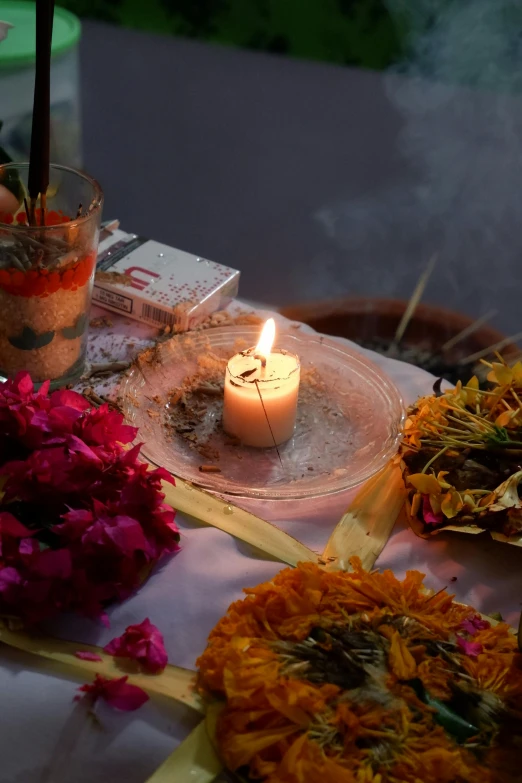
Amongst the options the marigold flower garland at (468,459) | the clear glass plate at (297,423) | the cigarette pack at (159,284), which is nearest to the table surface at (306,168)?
the cigarette pack at (159,284)

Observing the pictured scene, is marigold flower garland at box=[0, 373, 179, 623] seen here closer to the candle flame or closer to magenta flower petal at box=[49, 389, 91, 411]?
magenta flower petal at box=[49, 389, 91, 411]

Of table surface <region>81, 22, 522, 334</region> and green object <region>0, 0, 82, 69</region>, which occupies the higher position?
green object <region>0, 0, 82, 69</region>

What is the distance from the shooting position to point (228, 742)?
0.48m

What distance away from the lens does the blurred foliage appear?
1.46 metres

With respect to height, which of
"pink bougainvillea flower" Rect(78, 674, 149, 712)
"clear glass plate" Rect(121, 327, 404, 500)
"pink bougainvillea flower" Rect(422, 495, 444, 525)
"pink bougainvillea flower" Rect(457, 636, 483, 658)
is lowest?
"clear glass plate" Rect(121, 327, 404, 500)

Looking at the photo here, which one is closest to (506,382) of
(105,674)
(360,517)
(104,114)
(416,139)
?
(360,517)

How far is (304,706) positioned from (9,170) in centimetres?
55

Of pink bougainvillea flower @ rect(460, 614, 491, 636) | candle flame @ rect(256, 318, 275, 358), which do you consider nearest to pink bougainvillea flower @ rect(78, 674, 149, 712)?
pink bougainvillea flower @ rect(460, 614, 491, 636)

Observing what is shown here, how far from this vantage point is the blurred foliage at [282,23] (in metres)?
1.46

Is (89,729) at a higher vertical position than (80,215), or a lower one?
lower

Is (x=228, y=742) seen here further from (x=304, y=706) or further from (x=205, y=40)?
(x=205, y=40)

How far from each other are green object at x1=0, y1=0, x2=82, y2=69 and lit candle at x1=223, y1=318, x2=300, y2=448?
544 millimetres

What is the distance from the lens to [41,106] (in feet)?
2.24

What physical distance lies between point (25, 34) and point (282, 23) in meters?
0.55
